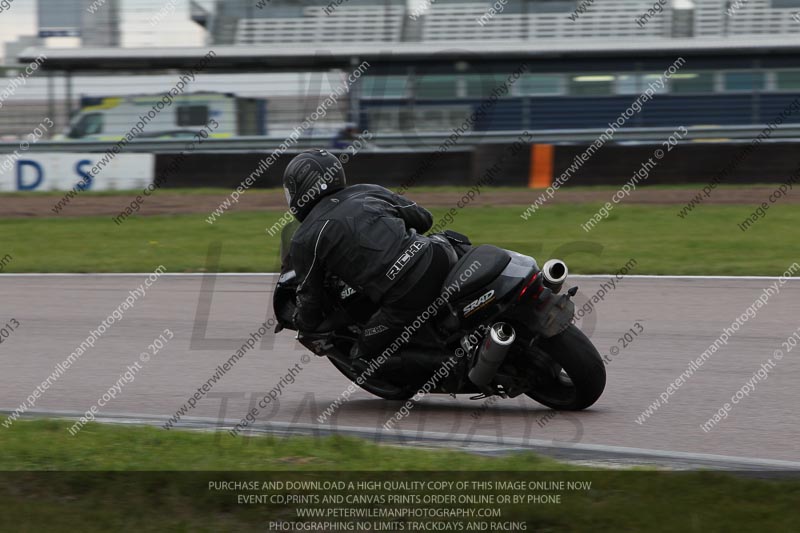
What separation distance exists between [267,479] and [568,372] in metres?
2.09

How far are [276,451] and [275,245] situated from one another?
31.0 ft

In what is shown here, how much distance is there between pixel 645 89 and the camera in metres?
26.1

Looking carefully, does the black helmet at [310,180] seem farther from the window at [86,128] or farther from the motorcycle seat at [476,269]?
the window at [86,128]

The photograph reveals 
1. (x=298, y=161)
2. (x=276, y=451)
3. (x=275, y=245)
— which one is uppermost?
(x=298, y=161)

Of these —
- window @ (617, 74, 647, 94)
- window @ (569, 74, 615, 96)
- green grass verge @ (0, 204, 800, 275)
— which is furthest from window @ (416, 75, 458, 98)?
green grass verge @ (0, 204, 800, 275)

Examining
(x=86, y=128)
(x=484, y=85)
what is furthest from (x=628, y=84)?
(x=86, y=128)

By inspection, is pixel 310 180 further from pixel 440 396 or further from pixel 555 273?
pixel 440 396

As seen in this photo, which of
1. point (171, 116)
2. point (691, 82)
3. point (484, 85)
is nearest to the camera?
point (171, 116)

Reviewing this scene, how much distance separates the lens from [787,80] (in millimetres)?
26031

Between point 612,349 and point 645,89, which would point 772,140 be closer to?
point 645,89

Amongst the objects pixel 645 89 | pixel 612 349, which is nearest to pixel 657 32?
pixel 645 89

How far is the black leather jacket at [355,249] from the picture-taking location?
6.20m

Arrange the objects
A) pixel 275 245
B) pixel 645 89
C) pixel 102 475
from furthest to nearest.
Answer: pixel 645 89
pixel 275 245
pixel 102 475

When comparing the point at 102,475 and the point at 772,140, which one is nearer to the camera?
the point at 102,475
